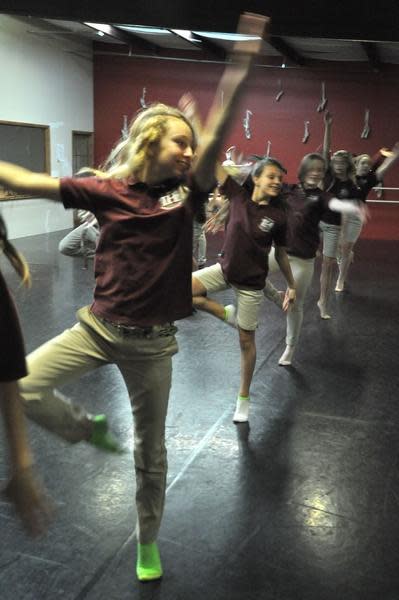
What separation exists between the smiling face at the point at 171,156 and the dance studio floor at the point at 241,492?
138cm

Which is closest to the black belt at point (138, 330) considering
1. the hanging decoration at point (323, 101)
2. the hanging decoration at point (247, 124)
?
the hanging decoration at point (247, 124)

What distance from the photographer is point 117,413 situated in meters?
3.64

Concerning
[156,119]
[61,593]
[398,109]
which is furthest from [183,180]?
[398,109]

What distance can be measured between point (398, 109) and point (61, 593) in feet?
37.9

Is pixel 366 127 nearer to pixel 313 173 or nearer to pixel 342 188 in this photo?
pixel 342 188

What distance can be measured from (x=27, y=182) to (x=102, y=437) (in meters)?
0.72

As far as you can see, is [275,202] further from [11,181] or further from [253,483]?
[11,181]

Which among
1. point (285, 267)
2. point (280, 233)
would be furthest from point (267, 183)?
point (285, 267)

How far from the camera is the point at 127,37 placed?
34.4 feet

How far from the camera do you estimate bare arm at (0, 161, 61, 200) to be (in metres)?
1.52

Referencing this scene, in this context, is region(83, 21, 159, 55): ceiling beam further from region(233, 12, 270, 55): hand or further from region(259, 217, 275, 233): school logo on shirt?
region(233, 12, 270, 55): hand

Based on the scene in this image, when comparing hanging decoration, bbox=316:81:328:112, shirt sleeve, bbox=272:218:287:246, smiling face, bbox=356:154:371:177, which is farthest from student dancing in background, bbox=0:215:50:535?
hanging decoration, bbox=316:81:328:112

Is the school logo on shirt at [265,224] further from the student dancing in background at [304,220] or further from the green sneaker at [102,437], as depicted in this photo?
the green sneaker at [102,437]

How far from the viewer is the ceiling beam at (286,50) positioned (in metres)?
10.1
